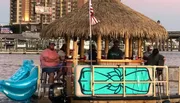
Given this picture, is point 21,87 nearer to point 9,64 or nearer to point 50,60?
point 50,60

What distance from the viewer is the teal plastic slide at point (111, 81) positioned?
13.6m

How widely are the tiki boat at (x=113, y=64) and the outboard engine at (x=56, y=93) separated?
6 centimetres

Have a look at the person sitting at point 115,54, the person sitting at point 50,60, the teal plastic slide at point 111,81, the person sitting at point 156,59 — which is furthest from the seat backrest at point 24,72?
the person sitting at point 156,59

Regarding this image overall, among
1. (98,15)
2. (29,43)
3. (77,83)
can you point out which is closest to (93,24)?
(98,15)

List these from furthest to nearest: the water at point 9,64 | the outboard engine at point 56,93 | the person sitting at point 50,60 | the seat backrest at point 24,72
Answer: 1. the water at point 9,64
2. the seat backrest at point 24,72
3. the person sitting at point 50,60
4. the outboard engine at point 56,93

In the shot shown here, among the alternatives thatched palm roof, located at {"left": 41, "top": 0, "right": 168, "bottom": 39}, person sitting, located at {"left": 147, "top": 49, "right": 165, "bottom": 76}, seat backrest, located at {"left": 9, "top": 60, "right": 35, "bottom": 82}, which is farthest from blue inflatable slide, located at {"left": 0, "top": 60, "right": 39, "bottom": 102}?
person sitting, located at {"left": 147, "top": 49, "right": 165, "bottom": 76}

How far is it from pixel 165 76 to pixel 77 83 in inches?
108

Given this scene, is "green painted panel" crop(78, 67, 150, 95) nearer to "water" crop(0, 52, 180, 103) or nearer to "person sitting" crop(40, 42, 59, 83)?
"person sitting" crop(40, 42, 59, 83)

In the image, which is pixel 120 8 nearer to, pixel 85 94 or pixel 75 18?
pixel 75 18

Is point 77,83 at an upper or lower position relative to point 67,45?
lower

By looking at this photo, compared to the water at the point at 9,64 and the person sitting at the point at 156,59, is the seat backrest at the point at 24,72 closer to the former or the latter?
the water at the point at 9,64

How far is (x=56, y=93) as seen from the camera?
1484 centimetres

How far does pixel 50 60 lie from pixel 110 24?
8.16ft

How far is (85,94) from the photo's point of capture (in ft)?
44.9
